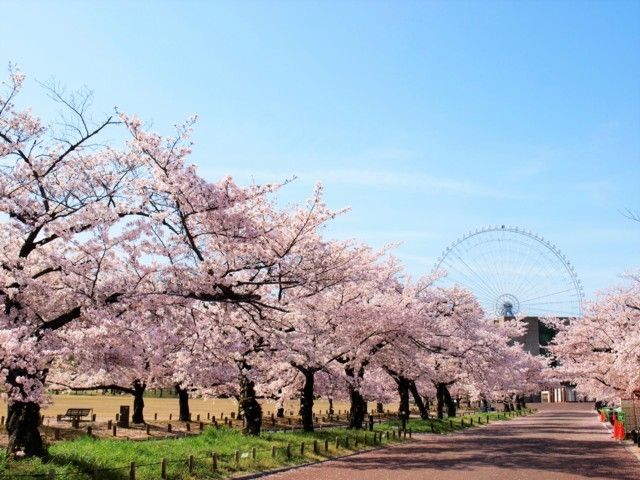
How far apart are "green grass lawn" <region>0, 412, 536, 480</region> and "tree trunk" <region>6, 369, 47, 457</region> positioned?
0.53m

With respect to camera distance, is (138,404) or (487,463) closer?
(487,463)

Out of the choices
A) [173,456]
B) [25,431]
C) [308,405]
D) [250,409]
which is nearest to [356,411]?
[308,405]

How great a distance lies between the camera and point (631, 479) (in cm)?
1855

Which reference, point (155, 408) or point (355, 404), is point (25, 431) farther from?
point (155, 408)

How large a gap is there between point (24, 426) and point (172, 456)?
4695 mm

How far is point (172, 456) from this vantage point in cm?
1892

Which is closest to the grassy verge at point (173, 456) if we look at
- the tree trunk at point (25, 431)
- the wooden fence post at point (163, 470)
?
the wooden fence post at point (163, 470)

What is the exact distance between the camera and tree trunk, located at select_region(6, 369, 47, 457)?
1584 centimetres

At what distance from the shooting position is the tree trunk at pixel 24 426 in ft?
52.0

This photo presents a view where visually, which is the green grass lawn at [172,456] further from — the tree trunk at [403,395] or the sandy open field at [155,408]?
the sandy open field at [155,408]

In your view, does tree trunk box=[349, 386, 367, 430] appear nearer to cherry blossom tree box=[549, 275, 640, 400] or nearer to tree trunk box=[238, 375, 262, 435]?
tree trunk box=[238, 375, 262, 435]

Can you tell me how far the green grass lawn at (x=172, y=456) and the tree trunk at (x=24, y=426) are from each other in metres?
0.53

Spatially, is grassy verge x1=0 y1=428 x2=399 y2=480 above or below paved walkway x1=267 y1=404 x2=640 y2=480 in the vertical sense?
above

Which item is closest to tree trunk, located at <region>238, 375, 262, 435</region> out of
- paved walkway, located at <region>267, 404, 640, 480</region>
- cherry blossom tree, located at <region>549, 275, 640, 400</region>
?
paved walkway, located at <region>267, 404, 640, 480</region>
